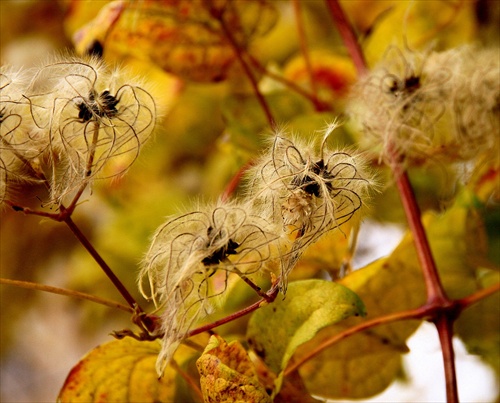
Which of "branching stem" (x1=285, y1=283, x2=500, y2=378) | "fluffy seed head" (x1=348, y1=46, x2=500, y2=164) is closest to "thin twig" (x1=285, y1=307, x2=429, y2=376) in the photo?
"branching stem" (x1=285, y1=283, x2=500, y2=378)

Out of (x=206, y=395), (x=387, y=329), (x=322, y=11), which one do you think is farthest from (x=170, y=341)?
(x=322, y=11)

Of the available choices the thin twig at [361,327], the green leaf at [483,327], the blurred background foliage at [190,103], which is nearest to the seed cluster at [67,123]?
the blurred background foliage at [190,103]

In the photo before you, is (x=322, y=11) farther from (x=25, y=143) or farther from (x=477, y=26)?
(x=25, y=143)

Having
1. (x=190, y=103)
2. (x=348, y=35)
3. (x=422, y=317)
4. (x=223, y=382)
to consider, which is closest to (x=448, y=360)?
(x=422, y=317)

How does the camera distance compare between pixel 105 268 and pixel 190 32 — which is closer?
pixel 105 268

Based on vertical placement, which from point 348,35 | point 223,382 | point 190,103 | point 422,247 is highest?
point 190,103

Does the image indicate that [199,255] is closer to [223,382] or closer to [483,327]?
[223,382]
